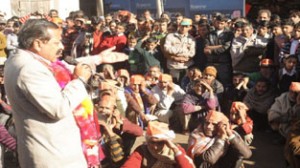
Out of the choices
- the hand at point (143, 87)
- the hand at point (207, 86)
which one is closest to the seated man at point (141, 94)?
the hand at point (143, 87)

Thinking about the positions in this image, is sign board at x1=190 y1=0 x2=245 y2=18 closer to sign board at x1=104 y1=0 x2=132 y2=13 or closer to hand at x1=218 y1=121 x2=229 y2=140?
Result: sign board at x1=104 y1=0 x2=132 y2=13

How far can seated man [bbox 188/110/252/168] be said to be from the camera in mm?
3670

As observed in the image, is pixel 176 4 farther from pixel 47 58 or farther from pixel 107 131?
pixel 47 58

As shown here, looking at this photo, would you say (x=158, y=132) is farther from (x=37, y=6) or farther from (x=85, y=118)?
(x=37, y=6)

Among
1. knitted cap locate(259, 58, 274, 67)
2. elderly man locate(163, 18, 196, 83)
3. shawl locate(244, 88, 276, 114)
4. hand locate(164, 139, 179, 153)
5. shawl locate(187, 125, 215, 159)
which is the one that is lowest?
shawl locate(244, 88, 276, 114)

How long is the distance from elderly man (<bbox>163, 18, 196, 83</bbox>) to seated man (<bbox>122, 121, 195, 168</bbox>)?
10.8ft

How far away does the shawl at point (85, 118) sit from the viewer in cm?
252

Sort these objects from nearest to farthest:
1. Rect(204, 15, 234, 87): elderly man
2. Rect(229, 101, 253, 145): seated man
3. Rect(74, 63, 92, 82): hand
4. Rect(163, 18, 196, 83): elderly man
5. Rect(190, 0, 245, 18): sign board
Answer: Rect(74, 63, 92, 82): hand < Rect(229, 101, 253, 145): seated man < Rect(204, 15, 234, 87): elderly man < Rect(163, 18, 196, 83): elderly man < Rect(190, 0, 245, 18): sign board

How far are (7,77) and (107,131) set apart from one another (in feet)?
6.14

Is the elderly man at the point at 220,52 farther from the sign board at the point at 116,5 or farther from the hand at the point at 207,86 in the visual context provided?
the sign board at the point at 116,5

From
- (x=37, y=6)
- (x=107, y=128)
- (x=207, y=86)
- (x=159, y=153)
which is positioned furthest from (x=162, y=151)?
(x=37, y=6)

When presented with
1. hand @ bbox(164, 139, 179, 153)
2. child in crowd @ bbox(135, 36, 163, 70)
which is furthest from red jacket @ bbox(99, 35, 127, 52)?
hand @ bbox(164, 139, 179, 153)

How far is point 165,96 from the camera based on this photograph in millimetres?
6086

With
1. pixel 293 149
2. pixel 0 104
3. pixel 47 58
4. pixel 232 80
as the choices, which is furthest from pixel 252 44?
pixel 47 58
